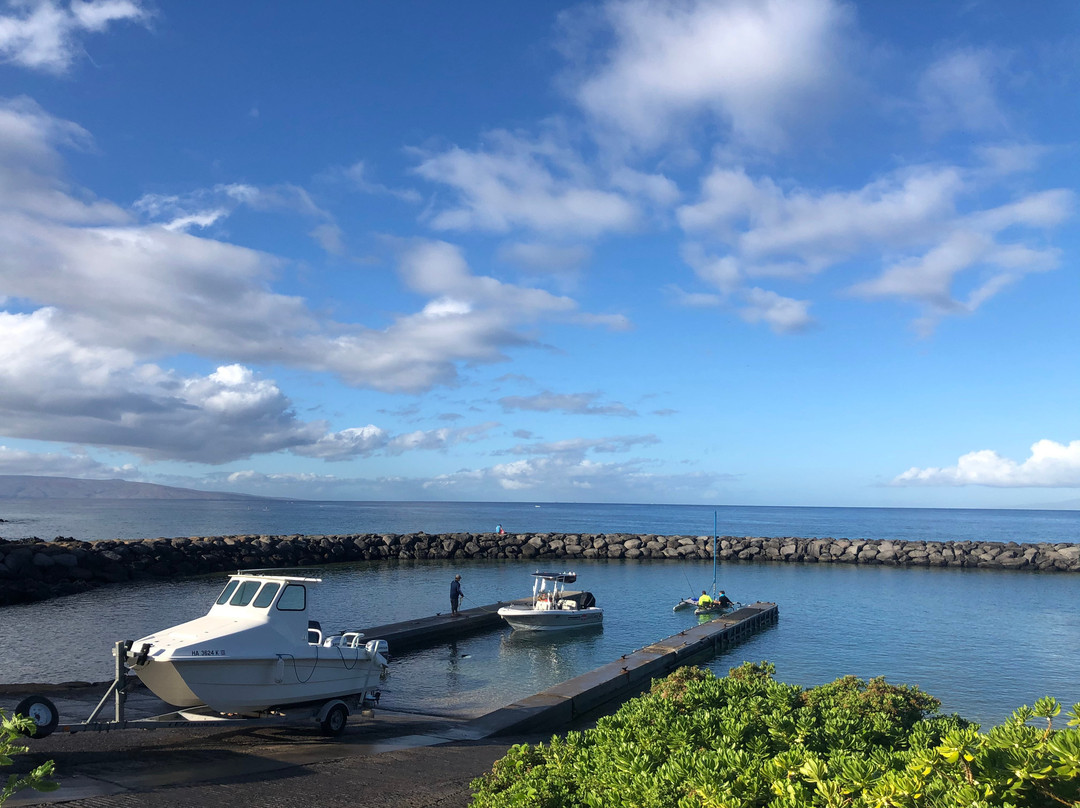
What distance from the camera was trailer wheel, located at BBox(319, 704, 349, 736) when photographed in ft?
47.0

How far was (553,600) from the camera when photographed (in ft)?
103

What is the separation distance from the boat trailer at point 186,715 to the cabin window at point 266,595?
196 cm

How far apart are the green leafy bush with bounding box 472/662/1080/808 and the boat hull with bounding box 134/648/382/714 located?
7.35 metres

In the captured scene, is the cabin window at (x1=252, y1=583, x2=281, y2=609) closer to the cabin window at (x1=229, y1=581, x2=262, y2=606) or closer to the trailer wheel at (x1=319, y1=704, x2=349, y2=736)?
the cabin window at (x1=229, y1=581, x2=262, y2=606)

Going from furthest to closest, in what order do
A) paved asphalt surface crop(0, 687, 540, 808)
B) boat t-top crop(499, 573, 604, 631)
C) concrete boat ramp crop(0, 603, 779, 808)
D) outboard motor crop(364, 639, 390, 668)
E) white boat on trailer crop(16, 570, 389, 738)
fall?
boat t-top crop(499, 573, 604, 631), outboard motor crop(364, 639, 390, 668), white boat on trailer crop(16, 570, 389, 738), concrete boat ramp crop(0, 603, 779, 808), paved asphalt surface crop(0, 687, 540, 808)

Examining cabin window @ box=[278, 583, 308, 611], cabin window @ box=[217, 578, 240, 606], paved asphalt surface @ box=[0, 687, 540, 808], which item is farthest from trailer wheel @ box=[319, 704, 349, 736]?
cabin window @ box=[217, 578, 240, 606]

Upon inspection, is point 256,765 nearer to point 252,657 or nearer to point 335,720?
point 252,657

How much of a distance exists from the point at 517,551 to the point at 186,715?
52143mm

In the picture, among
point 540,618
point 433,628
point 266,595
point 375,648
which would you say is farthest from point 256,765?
point 540,618

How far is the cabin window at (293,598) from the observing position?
14.4m

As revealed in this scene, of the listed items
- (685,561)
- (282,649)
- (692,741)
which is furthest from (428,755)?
(685,561)

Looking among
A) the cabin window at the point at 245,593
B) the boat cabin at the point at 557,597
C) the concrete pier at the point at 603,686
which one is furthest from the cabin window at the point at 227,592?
the boat cabin at the point at 557,597

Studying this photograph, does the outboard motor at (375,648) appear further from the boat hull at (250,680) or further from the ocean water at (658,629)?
the ocean water at (658,629)

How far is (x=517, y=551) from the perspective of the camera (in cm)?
6450
